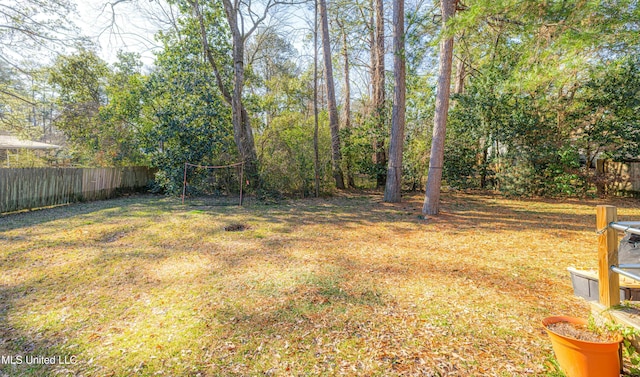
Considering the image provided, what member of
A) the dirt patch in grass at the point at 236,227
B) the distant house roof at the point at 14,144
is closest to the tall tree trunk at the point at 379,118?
the dirt patch in grass at the point at 236,227

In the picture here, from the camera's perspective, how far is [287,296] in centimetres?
294

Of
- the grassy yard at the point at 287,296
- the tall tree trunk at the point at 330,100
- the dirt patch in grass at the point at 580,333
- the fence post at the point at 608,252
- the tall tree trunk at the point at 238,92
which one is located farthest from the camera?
the tall tree trunk at the point at 330,100

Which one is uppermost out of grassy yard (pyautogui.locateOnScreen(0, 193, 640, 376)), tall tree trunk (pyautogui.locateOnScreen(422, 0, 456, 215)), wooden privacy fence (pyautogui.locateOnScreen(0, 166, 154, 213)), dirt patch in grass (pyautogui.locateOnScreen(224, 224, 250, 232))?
tall tree trunk (pyautogui.locateOnScreen(422, 0, 456, 215))

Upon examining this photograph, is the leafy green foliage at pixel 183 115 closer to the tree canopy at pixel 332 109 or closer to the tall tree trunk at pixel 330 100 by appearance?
the tree canopy at pixel 332 109

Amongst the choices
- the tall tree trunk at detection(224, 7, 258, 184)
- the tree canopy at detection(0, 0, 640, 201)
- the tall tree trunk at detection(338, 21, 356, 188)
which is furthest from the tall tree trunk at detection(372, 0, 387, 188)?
the tall tree trunk at detection(224, 7, 258, 184)

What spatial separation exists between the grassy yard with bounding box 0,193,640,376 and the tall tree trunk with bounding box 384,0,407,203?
9.02ft

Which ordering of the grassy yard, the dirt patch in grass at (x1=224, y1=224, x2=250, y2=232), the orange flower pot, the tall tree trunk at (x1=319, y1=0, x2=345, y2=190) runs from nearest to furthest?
the orange flower pot < the grassy yard < the dirt patch in grass at (x1=224, y1=224, x2=250, y2=232) < the tall tree trunk at (x1=319, y1=0, x2=345, y2=190)

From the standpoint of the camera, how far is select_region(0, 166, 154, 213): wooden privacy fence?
6770 millimetres

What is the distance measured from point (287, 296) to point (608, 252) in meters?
2.55

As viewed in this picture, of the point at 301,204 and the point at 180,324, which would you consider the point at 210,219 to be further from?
the point at 180,324

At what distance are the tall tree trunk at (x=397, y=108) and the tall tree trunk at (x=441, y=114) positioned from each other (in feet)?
4.45

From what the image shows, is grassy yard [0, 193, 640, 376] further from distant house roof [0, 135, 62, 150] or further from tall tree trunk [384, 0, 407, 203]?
distant house roof [0, 135, 62, 150]

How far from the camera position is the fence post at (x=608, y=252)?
1.81m

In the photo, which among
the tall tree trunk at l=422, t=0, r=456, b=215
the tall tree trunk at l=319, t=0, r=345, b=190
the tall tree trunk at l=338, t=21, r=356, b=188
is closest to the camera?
the tall tree trunk at l=422, t=0, r=456, b=215
